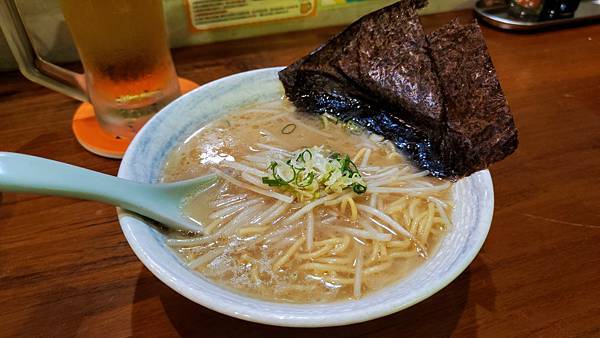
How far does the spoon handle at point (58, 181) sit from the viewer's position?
800mm

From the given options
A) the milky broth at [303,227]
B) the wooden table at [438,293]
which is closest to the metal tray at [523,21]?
the wooden table at [438,293]

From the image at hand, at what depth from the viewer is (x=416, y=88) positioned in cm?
122

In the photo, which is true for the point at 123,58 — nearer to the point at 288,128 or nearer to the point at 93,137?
the point at 93,137

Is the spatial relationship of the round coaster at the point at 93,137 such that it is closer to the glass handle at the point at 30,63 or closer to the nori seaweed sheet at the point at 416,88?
the glass handle at the point at 30,63

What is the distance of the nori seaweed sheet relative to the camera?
1123 millimetres

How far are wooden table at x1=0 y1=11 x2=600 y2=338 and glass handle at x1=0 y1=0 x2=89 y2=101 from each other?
0.15 metres

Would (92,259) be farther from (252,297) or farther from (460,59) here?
(460,59)

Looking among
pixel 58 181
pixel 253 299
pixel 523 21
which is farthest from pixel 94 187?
pixel 523 21

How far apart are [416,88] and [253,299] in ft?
2.25

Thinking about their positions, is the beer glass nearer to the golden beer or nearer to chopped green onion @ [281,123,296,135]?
the golden beer

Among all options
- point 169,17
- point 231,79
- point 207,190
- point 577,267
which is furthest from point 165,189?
point 169,17

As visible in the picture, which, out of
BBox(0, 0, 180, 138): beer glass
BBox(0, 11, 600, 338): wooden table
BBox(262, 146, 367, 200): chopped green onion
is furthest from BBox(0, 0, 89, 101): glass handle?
BBox(262, 146, 367, 200): chopped green onion

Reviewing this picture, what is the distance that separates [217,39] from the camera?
209 centimetres

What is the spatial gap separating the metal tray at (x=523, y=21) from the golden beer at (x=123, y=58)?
1529 mm
